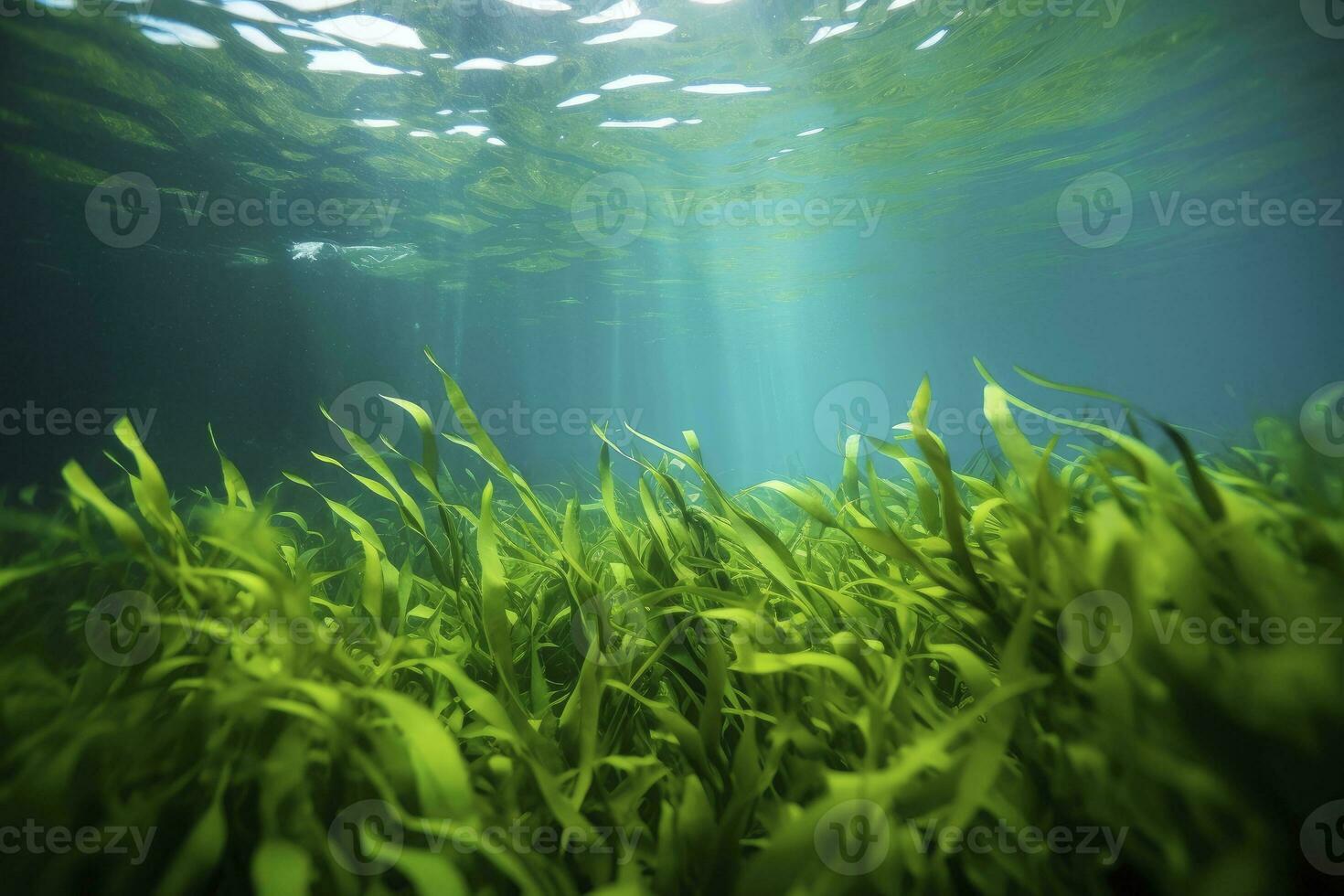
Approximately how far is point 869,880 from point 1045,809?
0.43 m

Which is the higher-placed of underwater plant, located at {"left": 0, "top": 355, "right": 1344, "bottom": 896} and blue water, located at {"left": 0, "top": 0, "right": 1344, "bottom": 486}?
blue water, located at {"left": 0, "top": 0, "right": 1344, "bottom": 486}

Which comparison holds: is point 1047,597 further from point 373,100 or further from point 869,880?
point 373,100

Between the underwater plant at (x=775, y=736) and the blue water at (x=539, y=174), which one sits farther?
the blue water at (x=539, y=174)

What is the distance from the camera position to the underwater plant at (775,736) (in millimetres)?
880

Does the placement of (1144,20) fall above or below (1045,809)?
above

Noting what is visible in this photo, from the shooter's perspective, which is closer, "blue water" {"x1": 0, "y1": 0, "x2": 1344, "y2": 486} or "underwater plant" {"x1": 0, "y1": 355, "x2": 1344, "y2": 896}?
"underwater plant" {"x1": 0, "y1": 355, "x2": 1344, "y2": 896}

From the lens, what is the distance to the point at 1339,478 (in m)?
1.41

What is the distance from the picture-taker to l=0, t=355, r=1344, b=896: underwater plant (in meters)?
0.88

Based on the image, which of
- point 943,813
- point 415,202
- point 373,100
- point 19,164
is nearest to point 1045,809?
point 943,813

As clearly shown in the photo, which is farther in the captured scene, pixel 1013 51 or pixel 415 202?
pixel 415 202

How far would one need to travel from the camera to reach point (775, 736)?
1102mm

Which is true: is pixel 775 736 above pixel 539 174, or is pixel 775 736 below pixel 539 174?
below

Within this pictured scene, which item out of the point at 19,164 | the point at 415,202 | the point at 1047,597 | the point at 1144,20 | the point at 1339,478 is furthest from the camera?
the point at 415,202

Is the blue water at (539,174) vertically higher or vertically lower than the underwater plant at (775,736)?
higher
